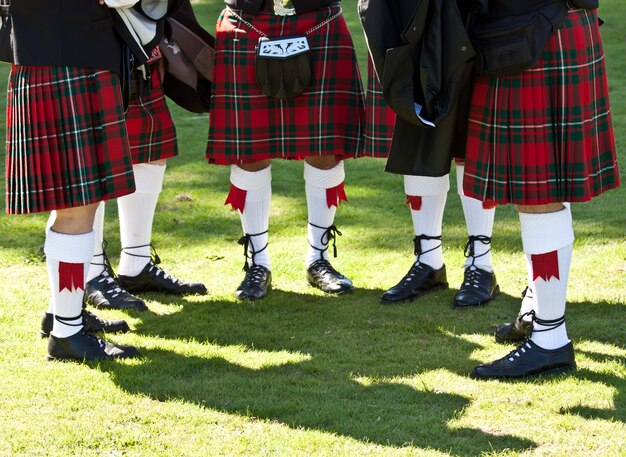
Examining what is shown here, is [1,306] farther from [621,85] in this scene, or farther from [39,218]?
[621,85]

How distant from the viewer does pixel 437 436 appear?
8.42 feet

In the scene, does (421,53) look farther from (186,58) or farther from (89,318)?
(89,318)

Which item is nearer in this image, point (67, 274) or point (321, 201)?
point (67, 274)

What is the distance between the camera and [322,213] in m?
4.02

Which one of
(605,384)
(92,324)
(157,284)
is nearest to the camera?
(605,384)

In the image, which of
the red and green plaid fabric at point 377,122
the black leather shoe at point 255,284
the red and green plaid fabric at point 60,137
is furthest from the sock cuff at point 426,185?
the red and green plaid fabric at point 60,137

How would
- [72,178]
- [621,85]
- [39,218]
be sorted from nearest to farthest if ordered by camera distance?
1. [72,178]
2. [39,218]
3. [621,85]

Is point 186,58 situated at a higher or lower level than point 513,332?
higher

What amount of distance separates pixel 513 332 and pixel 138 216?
147cm

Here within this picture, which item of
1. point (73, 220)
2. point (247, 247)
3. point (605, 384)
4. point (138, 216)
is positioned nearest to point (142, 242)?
point (138, 216)

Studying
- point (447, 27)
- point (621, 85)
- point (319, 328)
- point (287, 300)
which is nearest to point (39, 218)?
point (287, 300)

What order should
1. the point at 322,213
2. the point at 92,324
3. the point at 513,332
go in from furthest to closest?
the point at 322,213
the point at 92,324
the point at 513,332

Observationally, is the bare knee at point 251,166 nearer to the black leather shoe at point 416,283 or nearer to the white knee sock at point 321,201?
the white knee sock at point 321,201

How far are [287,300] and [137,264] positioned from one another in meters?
0.60
